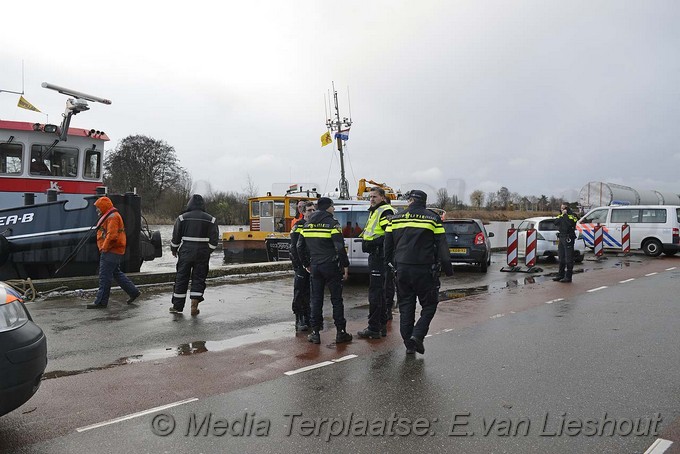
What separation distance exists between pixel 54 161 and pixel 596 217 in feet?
65.0

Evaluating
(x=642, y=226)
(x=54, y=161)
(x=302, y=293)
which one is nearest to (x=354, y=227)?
(x=302, y=293)

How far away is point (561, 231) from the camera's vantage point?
41.6ft

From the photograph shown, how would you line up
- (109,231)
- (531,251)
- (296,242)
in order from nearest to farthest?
1. (296,242)
2. (109,231)
3. (531,251)

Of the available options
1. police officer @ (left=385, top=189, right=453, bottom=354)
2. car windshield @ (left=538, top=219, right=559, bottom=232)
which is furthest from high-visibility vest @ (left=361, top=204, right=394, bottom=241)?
car windshield @ (left=538, top=219, right=559, bottom=232)

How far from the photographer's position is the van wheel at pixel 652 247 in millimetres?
20188

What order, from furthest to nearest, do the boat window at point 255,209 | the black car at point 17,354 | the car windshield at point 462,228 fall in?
the boat window at point 255,209 → the car windshield at point 462,228 → the black car at point 17,354

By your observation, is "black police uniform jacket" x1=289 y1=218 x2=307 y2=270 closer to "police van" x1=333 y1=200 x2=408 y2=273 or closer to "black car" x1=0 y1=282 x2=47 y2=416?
"black car" x1=0 y1=282 x2=47 y2=416

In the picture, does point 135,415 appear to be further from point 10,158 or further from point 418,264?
point 10,158

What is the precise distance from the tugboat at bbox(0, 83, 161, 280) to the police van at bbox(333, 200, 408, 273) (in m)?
4.26

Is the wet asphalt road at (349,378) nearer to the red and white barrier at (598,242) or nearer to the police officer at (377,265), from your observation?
the police officer at (377,265)

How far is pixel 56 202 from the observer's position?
10.2m

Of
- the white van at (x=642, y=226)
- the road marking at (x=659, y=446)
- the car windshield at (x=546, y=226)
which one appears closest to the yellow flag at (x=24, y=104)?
the road marking at (x=659, y=446)

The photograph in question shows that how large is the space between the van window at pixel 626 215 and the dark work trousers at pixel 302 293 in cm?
1812

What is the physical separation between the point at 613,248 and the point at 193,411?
68.6ft
